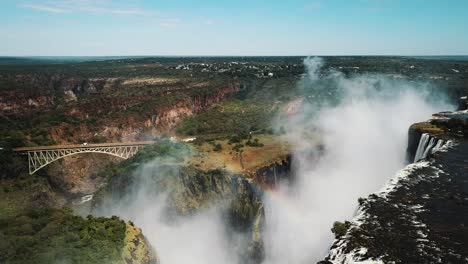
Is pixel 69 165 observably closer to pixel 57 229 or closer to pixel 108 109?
pixel 108 109

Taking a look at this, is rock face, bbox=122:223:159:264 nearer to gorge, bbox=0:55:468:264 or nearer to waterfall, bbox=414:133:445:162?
gorge, bbox=0:55:468:264

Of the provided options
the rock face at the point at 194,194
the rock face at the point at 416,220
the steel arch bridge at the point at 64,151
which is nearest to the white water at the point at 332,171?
the rock face at the point at 194,194

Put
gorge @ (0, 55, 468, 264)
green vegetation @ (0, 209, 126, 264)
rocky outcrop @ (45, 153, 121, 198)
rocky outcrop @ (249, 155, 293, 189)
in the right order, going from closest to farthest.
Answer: green vegetation @ (0, 209, 126, 264), gorge @ (0, 55, 468, 264), rocky outcrop @ (249, 155, 293, 189), rocky outcrop @ (45, 153, 121, 198)

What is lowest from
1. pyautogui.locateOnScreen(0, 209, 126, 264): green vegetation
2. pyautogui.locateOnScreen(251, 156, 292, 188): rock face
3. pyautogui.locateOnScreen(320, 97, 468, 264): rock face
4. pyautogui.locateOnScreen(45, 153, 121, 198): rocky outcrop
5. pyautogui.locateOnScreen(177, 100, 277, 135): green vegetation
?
pyautogui.locateOnScreen(45, 153, 121, 198): rocky outcrop

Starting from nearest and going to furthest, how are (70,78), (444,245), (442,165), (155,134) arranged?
(444,245) < (442,165) < (155,134) < (70,78)

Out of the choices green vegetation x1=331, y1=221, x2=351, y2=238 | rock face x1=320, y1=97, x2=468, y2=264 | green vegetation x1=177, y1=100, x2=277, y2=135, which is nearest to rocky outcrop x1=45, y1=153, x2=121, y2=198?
green vegetation x1=177, y1=100, x2=277, y2=135

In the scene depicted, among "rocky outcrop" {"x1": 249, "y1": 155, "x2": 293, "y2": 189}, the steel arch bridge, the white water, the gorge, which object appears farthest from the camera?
the steel arch bridge

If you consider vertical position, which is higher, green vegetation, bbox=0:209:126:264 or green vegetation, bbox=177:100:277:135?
green vegetation, bbox=0:209:126:264

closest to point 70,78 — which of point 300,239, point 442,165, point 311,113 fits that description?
point 311,113
